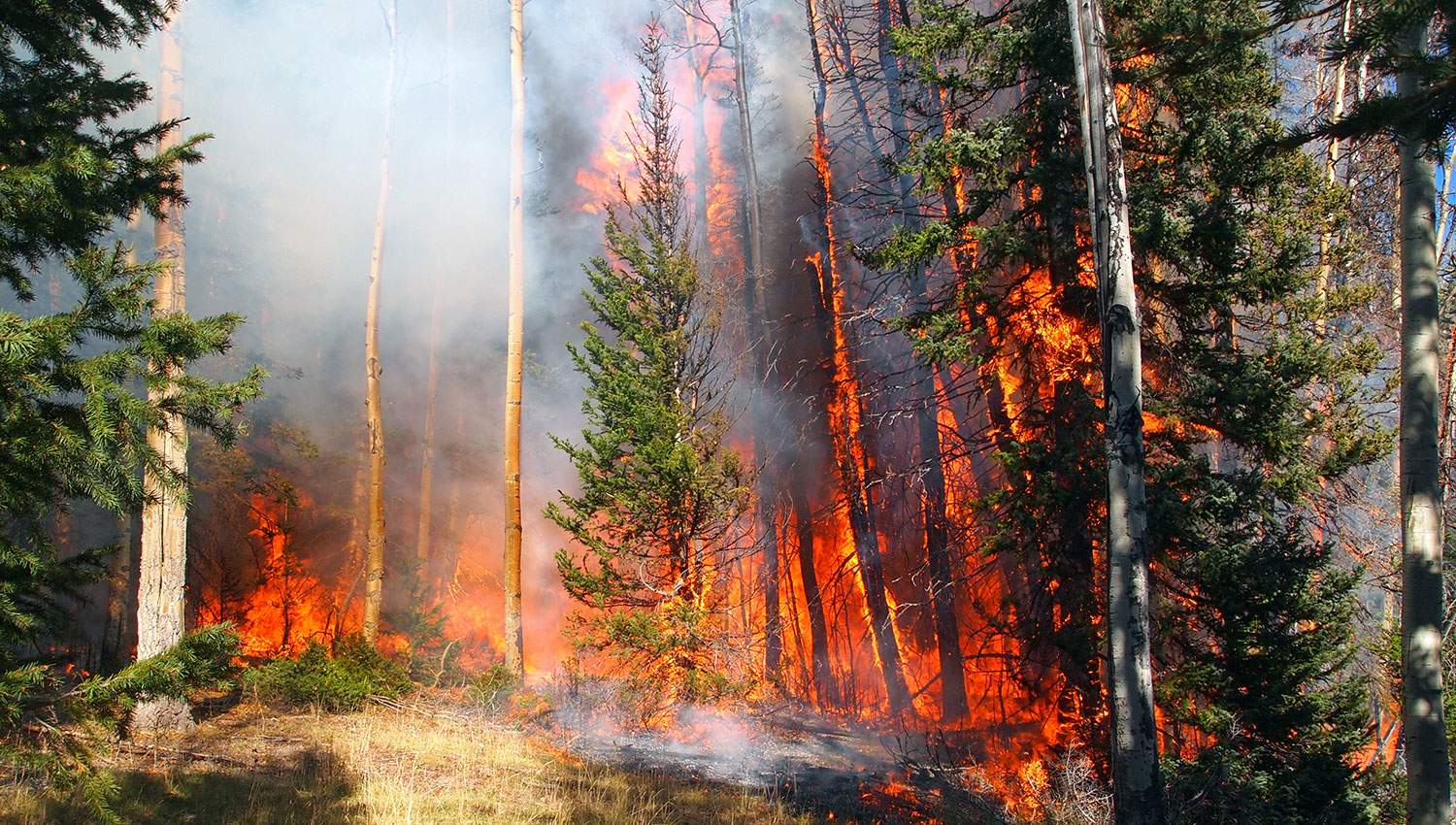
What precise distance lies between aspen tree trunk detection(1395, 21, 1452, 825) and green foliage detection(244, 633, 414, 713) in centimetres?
1193

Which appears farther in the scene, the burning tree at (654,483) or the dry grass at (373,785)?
the burning tree at (654,483)

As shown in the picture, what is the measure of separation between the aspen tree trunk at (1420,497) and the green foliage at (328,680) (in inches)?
470

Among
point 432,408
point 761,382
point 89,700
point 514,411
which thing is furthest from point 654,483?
point 432,408

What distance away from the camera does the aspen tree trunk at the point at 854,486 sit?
1364 cm

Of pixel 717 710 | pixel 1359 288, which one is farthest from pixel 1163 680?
pixel 717 710

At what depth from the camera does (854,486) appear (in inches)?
490

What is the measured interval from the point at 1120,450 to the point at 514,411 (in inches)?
401

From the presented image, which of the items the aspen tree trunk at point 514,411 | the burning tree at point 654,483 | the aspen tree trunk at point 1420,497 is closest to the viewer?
the aspen tree trunk at point 1420,497

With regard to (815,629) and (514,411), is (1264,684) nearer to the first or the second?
(815,629)

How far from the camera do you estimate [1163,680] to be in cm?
779

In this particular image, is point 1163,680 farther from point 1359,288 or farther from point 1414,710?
point 1359,288

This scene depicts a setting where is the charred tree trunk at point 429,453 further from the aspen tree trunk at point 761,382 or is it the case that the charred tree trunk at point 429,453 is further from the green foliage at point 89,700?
the green foliage at point 89,700

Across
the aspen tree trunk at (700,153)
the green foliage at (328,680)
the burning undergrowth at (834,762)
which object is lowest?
the burning undergrowth at (834,762)

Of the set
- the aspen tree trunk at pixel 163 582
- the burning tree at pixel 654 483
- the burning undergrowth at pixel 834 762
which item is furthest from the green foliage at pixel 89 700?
the burning tree at pixel 654 483
